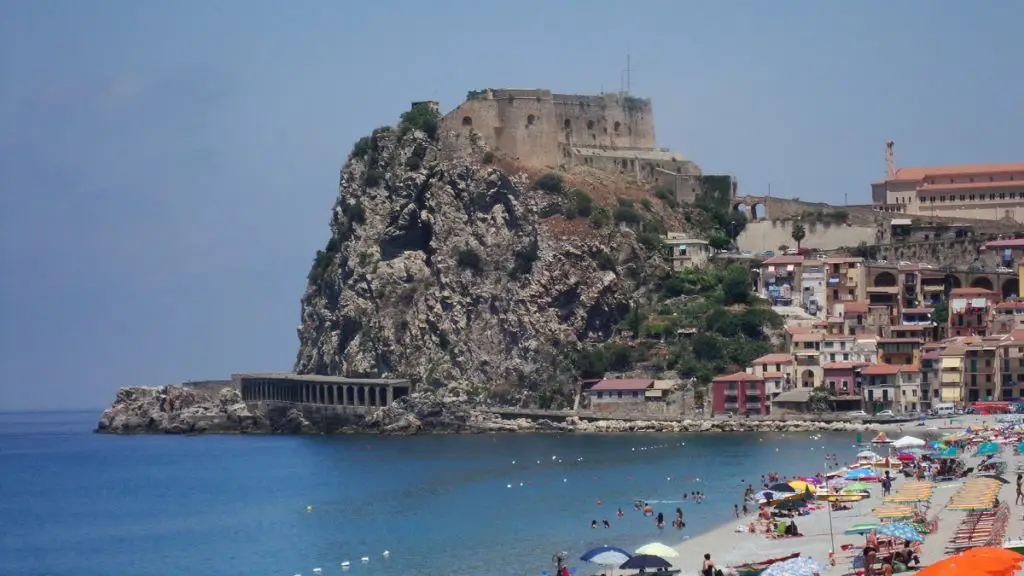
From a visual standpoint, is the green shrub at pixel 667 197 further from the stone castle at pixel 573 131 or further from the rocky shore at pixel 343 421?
the rocky shore at pixel 343 421

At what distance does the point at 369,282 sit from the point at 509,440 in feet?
62.8

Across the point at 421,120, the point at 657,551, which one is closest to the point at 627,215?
the point at 421,120

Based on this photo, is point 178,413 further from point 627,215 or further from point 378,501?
point 378,501

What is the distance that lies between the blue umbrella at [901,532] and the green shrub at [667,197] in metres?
77.5

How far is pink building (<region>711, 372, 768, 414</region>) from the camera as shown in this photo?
297 ft

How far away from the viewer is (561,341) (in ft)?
325

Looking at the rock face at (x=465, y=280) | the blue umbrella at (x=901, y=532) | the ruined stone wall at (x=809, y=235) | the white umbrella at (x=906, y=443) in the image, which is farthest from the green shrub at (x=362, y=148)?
the blue umbrella at (x=901, y=532)

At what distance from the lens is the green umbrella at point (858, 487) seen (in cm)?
5392

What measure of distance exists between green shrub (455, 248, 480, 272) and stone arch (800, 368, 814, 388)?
21954mm

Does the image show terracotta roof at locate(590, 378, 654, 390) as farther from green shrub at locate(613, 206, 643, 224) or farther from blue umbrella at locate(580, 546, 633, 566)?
blue umbrella at locate(580, 546, 633, 566)

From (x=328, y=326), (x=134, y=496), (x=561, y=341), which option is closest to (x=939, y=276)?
(x=561, y=341)

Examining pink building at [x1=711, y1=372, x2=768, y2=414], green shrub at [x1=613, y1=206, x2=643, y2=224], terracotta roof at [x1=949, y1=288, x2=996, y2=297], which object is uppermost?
green shrub at [x1=613, y1=206, x2=643, y2=224]

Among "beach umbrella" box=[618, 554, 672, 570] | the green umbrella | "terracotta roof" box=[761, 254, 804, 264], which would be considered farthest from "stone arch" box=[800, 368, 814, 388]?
"beach umbrella" box=[618, 554, 672, 570]

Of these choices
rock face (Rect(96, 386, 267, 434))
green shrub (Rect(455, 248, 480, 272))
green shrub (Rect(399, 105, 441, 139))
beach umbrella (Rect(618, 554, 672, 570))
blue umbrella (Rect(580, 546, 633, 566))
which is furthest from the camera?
rock face (Rect(96, 386, 267, 434))
